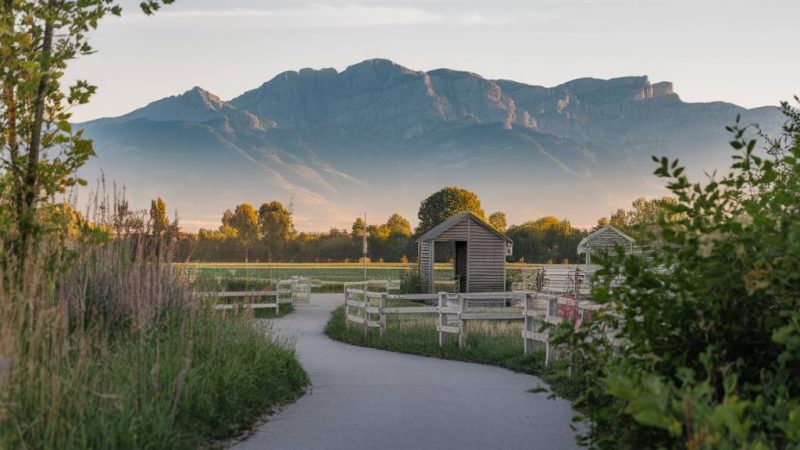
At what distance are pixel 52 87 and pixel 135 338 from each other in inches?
119

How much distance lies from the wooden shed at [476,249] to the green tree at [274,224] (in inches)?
2820

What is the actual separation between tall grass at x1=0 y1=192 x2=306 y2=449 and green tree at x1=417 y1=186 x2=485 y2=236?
168 feet

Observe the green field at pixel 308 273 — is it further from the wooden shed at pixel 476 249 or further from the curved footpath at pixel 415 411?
the wooden shed at pixel 476 249

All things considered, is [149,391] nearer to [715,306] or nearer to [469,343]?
[715,306]

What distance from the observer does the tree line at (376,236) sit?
67.3m

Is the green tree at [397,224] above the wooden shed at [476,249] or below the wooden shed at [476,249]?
above

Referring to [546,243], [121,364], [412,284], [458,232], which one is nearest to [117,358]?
[121,364]

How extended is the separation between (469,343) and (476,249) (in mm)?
20552

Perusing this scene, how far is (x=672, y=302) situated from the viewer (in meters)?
5.16

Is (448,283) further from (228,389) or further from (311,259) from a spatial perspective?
(311,259)

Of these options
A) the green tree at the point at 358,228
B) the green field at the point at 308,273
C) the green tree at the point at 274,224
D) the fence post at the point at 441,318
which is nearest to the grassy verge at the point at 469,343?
the fence post at the point at 441,318

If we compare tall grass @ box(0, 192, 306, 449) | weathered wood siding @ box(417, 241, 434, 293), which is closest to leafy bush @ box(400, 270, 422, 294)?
weathered wood siding @ box(417, 241, 434, 293)

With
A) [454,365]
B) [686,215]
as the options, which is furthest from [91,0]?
[454,365]

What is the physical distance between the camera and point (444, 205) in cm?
6544
